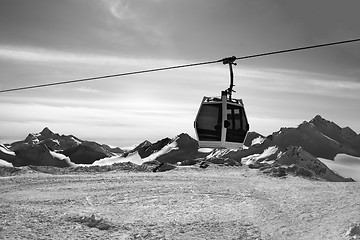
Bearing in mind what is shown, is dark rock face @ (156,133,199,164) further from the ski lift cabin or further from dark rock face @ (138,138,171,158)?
the ski lift cabin

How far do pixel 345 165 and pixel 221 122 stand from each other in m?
77.3

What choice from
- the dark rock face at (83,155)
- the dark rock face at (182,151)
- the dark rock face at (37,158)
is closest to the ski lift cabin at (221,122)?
the dark rock face at (37,158)

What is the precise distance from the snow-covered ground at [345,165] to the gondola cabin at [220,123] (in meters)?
69.2

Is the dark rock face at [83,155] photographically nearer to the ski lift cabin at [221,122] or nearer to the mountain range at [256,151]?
the mountain range at [256,151]

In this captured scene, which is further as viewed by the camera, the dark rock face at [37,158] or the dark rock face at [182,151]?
the dark rock face at [182,151]

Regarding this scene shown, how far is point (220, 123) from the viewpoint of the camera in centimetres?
1260

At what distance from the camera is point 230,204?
68.4ft

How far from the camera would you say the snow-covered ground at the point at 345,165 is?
75.2 m

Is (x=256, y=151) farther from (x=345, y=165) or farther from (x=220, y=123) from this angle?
(x=220, y=123)

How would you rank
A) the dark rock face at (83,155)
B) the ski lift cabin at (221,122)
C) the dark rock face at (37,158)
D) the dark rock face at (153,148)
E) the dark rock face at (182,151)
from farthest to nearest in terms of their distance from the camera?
the dark rock face at (153,148) < the dark rock face at (83,155) < the dark rock face at (182,151) < the dark rock face at (37,158) < the ski lift cabin at (221,122)

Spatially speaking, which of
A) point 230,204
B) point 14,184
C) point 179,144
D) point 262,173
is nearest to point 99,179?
point 14,184

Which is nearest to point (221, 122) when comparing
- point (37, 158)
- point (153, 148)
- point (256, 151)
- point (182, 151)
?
point (256, 151)

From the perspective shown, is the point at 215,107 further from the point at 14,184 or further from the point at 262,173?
the point at 262,173

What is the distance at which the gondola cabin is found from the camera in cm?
1253
